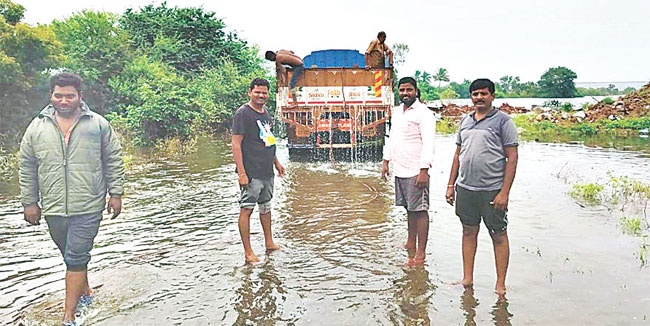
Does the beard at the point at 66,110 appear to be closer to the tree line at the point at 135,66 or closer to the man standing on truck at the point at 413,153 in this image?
the man standing on truck at the point at 413,153

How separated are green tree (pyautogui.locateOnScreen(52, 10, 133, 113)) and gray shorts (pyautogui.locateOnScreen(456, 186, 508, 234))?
643 inches

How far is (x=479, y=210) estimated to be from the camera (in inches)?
161

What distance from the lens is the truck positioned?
11906 mm

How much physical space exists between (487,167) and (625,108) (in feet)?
89.5

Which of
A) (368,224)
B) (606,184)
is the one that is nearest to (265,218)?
(368,224)

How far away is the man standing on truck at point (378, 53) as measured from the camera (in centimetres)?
1163

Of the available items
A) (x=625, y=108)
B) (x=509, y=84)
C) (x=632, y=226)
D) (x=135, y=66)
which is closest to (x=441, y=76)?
(x=509, y=84)

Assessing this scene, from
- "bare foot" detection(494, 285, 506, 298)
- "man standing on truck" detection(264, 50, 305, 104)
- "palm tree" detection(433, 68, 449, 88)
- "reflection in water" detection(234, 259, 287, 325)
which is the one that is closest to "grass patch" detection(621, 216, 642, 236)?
"bare foot" detection(494, 285, 506, 298)

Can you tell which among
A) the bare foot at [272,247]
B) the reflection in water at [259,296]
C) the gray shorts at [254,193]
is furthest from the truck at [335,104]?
the reflection in water at [259,296]

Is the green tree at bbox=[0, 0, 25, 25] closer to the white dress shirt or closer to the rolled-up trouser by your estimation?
the rolled-up trouser

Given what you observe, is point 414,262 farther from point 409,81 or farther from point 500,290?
point 409,81

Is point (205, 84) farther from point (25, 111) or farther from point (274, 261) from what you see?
point (274, 261)

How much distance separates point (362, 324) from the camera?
12.0 feet

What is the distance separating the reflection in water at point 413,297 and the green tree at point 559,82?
65.7 metres
